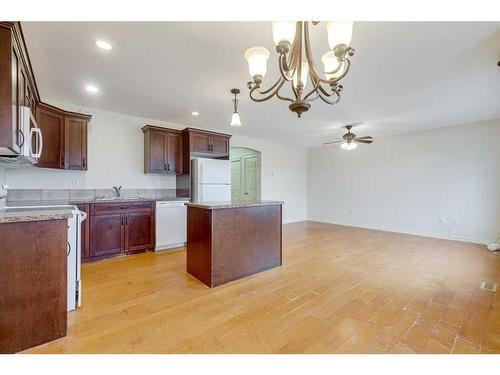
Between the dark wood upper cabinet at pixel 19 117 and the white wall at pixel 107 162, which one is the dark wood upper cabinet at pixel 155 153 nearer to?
the white wall at pixel 107 162

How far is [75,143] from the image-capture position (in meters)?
3.52

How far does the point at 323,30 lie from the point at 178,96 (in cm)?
219

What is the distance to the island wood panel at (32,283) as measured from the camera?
152cm

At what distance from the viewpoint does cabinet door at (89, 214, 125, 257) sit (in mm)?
3387

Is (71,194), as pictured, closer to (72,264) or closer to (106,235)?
(106,235)

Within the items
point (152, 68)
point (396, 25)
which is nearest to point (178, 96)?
point (152, 68)

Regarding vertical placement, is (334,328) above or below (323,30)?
below

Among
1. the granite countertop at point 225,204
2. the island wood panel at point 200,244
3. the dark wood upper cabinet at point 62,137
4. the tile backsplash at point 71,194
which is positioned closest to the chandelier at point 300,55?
the granite countertop at point 225,204

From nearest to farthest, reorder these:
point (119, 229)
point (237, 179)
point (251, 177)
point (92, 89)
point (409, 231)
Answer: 1. point (92, 89)
2. point (119, 229)
3. point (409, 231)
4. point (251, 177)
5. point (237, 179)

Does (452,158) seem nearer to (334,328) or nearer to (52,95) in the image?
(334,328)

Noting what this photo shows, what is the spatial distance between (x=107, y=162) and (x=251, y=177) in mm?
3704

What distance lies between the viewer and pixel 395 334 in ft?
5.84

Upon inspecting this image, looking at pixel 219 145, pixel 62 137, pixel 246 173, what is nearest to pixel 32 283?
pixel 62 137
